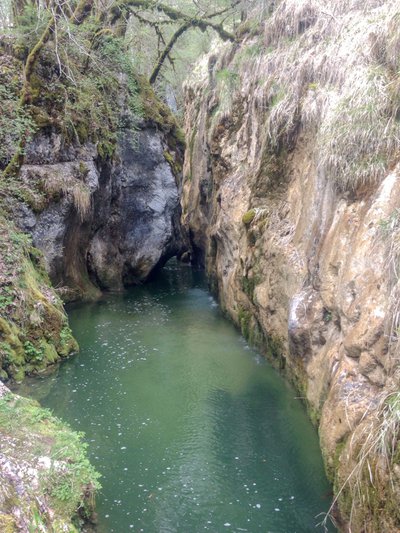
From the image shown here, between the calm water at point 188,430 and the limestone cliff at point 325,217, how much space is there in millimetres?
522

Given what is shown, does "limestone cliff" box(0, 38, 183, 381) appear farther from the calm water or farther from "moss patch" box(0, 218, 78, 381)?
the calm water

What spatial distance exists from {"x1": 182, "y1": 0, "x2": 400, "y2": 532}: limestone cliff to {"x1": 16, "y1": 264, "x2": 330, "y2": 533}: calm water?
522 millimetres

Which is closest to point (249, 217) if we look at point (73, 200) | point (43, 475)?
point (73, 200)

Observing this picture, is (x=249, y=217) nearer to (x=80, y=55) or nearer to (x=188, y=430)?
(x=188, y=430)

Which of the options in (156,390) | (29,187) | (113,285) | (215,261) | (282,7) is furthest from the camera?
(113,285)

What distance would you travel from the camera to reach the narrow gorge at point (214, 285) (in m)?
5.18

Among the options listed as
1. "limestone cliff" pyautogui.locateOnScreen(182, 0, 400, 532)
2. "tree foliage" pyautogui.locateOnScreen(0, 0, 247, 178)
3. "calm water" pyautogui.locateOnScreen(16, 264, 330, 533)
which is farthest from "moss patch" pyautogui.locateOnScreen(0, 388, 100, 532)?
"tree foliage" pyautogui.locateOnScreen(0, 0, 247, 178)

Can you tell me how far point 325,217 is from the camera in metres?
7.41

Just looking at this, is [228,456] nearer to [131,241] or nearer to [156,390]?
[156,390]

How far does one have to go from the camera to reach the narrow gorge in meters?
5.18

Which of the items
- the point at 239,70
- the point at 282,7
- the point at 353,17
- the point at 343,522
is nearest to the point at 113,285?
the point at 239,70

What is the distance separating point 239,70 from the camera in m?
12.3

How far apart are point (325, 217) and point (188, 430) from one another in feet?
11.5

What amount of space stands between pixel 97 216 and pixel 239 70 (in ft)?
19.2
